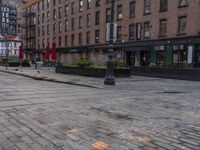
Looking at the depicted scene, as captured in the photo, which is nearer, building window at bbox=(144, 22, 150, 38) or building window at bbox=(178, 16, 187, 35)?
building window at bbox=(178, 16, 187, 35)

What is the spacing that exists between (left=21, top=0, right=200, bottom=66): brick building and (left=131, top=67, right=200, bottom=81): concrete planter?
533 centimetres

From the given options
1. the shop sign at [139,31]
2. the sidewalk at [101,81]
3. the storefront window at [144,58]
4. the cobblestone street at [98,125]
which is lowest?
the cobblestone street at [98,125]

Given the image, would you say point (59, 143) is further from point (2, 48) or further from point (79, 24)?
point (2, 48)

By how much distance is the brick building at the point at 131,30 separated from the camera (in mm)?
31328

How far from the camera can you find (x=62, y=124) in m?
6.70

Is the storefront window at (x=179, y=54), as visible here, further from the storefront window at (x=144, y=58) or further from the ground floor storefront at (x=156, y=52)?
the storefront window at (x=144, y=58)

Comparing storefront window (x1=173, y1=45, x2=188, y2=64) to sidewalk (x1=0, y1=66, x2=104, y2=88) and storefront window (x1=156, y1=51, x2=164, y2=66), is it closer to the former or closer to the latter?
storefront window (x1=156, y1=51, x2=164, y2=66)

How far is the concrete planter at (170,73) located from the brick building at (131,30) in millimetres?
5334

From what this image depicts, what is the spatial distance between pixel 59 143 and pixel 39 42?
6349 cm

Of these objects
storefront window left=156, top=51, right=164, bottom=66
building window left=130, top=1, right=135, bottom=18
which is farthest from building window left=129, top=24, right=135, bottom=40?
storefront window left=156, top=51, right=164, bottom=66

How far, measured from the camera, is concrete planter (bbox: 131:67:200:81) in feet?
75.8

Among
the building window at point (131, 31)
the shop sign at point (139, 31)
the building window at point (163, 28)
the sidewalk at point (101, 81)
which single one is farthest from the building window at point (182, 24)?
the sidewalk at point (101, 81)

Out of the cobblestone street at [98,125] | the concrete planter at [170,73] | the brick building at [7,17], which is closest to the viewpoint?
the cobblestone street at [98,125]

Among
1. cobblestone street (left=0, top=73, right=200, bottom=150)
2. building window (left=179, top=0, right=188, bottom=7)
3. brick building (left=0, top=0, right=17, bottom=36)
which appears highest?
brick building (left=0, top=0, right=17, bottom=36)
